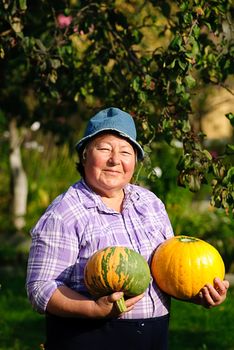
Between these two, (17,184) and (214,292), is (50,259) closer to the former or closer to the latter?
(214,292)

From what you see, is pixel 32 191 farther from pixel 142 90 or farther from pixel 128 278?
pixel 128 278

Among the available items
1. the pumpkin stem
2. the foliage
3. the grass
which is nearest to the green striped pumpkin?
the pumpkin stem

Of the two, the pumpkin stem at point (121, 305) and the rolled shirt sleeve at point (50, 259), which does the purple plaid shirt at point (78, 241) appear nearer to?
the rolled shirt sleeve at point (50, 259)

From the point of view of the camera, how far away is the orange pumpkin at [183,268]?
3.55 metres

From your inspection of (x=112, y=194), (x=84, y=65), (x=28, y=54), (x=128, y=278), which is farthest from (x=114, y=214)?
(x=84, y=65)

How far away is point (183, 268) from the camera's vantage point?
3572 mm

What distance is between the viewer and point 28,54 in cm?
509

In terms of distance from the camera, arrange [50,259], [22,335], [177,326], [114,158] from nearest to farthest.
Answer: [50,259] → [114,158] → [22,335] → [177,326]

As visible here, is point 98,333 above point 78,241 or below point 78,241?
below

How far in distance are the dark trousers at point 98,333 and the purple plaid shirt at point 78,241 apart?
2.0 inches

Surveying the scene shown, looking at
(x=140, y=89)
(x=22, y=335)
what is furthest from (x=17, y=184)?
(x=140, y=89)

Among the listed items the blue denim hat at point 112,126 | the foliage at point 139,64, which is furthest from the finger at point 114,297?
the foliage at point 139,64

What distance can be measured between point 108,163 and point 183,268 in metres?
0.55

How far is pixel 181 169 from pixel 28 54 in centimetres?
129
